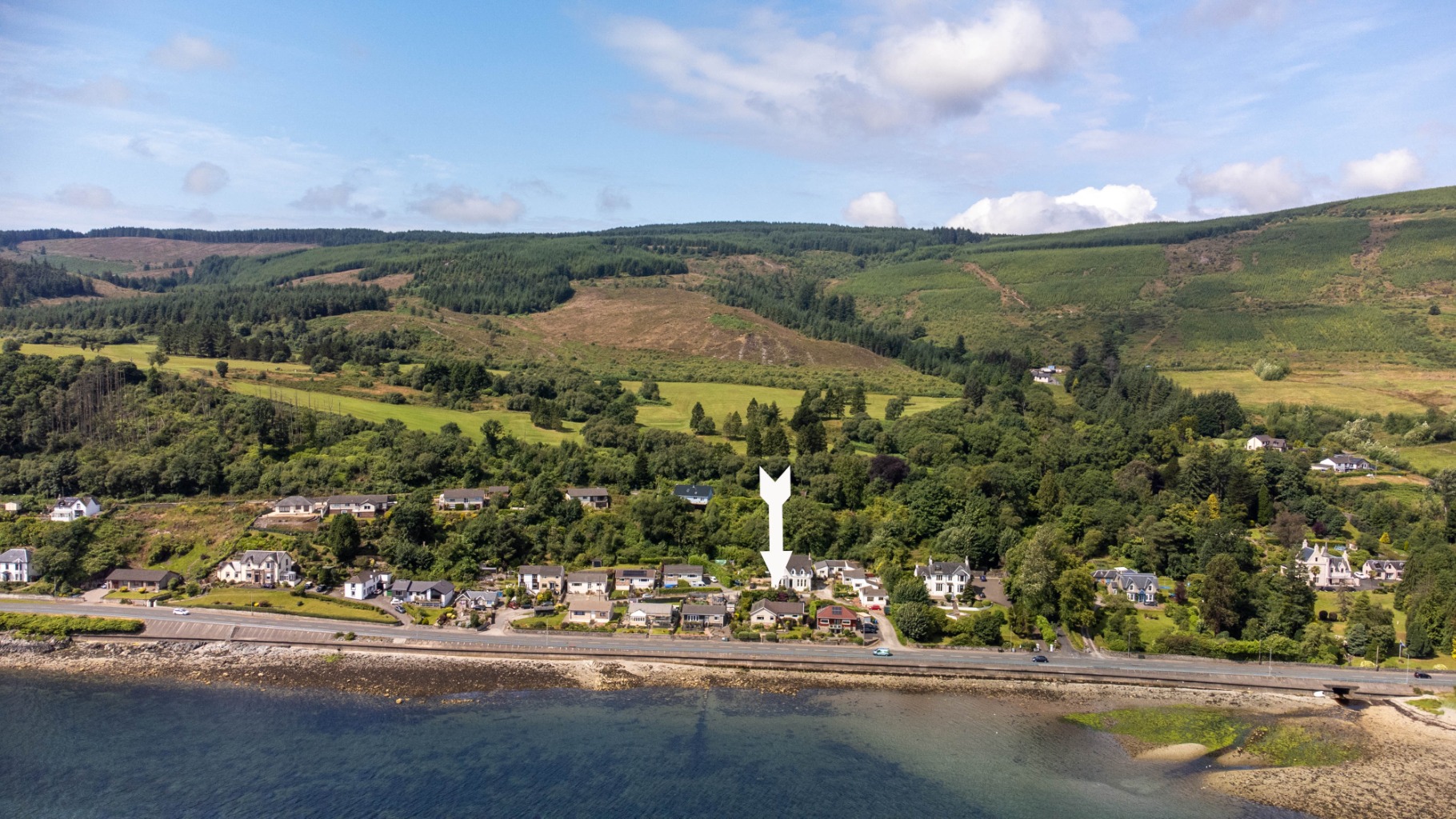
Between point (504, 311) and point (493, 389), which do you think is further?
point (504, 311)

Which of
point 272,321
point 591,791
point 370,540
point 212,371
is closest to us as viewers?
point 591,791

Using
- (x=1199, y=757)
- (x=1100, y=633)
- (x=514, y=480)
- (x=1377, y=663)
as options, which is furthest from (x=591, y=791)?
(x=1377, y=663)

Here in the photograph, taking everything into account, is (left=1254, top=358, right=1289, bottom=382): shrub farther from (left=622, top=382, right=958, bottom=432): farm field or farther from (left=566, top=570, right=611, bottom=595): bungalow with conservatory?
(left=566, top=570, right=611, bottom=595): bungalow with conservatory

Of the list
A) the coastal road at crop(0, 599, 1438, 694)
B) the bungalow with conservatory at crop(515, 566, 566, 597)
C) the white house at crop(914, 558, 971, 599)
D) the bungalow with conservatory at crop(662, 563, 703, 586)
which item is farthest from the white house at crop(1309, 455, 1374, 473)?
the bungalow with conservatory at crop(515, 566, 566, 597)

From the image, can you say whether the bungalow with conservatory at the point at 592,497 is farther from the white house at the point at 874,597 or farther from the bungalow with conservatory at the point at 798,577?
the white house at the point at 874,597

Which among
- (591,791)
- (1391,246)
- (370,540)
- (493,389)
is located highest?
(1391,246)

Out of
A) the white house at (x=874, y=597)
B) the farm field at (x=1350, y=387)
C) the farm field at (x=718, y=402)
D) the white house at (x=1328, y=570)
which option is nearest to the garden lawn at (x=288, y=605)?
the white house at (x=874, y=597)

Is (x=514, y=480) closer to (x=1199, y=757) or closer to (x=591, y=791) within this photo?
(x=591, y=791)
